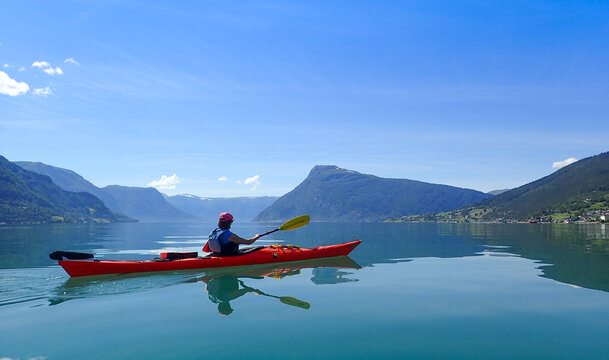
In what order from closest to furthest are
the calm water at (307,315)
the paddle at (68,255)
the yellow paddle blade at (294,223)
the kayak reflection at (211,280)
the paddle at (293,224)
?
the calm water at (307,315), the kayak reflection at (211,280), the paddle at (68,255), the paddle at (293,224), the yellow paddle blade at (294,223)

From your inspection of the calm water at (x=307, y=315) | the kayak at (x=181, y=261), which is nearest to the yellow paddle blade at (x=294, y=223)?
the kayak at (x=181, y=261)

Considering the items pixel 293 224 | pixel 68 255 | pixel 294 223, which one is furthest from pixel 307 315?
pixel 294 223

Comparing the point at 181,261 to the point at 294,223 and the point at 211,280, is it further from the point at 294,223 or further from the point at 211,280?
the point at 294,223

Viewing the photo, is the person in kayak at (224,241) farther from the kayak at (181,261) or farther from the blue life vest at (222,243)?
the kayak at (181,261)

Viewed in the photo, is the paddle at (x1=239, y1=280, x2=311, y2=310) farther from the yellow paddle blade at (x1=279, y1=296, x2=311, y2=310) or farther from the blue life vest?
the blue life vest

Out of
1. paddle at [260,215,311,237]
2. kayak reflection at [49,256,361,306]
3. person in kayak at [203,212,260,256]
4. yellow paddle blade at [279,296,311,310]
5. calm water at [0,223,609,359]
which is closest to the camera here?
calm water at [0,223,609,359]

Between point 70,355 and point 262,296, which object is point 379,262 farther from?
point 70,355

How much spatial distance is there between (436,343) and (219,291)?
860cm

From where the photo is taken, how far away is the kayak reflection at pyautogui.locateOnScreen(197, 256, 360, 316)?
1242 cm

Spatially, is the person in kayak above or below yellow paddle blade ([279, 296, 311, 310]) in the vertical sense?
above

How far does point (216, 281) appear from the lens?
16359 mm

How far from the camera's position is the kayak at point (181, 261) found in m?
16.5

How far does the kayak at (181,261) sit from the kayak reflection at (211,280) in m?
0.30

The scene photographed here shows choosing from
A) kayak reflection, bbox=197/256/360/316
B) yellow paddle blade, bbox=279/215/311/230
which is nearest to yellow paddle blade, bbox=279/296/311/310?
kayak reflection, bbox=197/256/360/316
